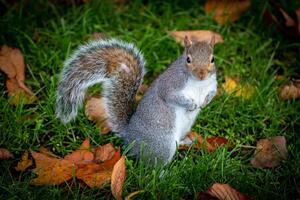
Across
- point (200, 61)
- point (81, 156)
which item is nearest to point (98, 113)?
point (81, 156)

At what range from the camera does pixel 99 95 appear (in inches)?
116

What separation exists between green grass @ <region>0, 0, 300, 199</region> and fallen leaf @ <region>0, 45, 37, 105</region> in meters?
0.05

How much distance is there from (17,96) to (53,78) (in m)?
0.21

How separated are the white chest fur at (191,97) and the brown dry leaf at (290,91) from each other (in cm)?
57

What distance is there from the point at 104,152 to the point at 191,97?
1.56 feet

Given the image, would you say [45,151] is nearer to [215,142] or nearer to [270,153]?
[215,142]

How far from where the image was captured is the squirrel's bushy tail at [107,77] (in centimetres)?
254

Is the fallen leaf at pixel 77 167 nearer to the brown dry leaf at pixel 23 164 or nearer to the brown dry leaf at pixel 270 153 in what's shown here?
the brown dry leaf at pixel 23 164

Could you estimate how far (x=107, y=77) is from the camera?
255cm

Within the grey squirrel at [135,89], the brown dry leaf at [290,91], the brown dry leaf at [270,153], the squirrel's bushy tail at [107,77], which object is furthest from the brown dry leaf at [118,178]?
the brown dry leaf at [290,91]

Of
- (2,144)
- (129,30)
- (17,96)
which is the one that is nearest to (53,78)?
(17,96)

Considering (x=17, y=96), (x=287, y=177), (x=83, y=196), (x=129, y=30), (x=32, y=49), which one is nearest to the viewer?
(x=83, y=196)

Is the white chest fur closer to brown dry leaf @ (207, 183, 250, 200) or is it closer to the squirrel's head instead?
the squirrel's head

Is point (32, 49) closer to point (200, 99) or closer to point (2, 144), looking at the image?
point (2, 144)
